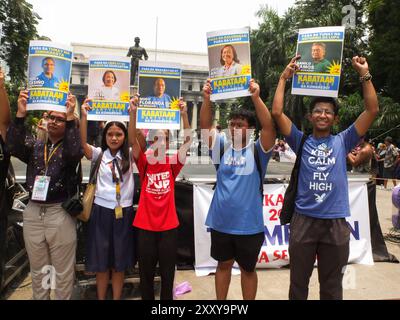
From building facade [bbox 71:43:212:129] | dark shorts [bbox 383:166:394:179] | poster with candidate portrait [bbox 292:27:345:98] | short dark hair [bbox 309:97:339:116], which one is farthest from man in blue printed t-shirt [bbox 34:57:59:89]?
building facade [bbox 71:43:212:129]

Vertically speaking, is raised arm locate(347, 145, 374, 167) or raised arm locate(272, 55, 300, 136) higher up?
raised arm locate(272, 55, 300, 136)

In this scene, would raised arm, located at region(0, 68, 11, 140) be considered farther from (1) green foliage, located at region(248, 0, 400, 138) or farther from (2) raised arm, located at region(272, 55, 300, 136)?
(1) green foliage, located at region(248, 0, 400, 138)

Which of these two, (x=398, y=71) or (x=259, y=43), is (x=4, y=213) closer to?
(x=398, y=71)

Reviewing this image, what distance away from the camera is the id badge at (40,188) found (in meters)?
2.86

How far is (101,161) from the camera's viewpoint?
3.18 metres

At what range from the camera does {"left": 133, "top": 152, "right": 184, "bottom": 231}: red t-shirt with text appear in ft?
9.79

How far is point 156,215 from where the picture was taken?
9.82ft

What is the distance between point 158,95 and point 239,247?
1.37 meters

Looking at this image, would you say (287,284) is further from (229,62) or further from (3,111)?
(3,111)

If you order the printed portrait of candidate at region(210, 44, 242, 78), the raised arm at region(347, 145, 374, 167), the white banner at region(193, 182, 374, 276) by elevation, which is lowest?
the white banner at region(193, 182, 374, 276)

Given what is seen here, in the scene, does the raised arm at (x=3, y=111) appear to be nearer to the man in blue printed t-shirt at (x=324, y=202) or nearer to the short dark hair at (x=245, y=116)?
the short dark hair at (x=245, y=116)

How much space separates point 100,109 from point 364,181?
3.55m

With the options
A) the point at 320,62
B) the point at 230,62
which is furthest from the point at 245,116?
the point at 320,62

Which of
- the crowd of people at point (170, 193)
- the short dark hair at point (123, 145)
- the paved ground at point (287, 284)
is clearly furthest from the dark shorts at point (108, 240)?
the paved ground at point (287, 284)
